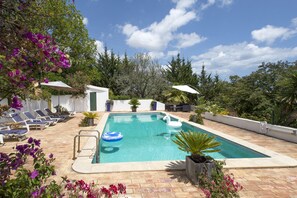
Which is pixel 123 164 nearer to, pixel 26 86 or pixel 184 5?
pixel 26 86

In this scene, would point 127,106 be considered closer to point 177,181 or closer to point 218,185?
point 177,181

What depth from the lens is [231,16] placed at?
46.1 ft

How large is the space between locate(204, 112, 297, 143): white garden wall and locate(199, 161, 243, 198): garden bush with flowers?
5815 mm

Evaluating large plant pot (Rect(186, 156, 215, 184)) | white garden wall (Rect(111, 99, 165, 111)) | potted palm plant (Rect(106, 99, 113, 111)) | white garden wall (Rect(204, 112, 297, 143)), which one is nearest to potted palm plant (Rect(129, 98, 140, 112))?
white garden wall (Rect(111, 99, 165, 111))

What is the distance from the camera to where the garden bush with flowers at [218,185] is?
10.9ft

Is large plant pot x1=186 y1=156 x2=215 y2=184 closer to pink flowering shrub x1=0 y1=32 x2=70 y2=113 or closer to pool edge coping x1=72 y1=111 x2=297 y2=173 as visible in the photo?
pool edge coping x1=72 y1=111 x2=297 y2=173

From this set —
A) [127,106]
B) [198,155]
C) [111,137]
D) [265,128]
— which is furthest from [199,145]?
[127,106]

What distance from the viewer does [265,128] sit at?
9766 mm

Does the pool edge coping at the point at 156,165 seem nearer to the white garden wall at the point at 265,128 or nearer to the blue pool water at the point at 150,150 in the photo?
the blue pool water at the point at 150,150

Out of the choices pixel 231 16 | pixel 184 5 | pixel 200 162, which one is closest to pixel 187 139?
pixel 200 162

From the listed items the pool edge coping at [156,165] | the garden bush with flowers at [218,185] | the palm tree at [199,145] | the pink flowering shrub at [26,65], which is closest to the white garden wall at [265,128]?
the pool edge coping at [156,165]

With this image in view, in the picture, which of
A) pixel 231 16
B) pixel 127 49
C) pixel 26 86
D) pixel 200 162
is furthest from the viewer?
pixel 127 49

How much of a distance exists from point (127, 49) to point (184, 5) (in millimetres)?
19591

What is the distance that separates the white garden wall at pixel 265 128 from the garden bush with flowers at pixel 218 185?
19.1ft
